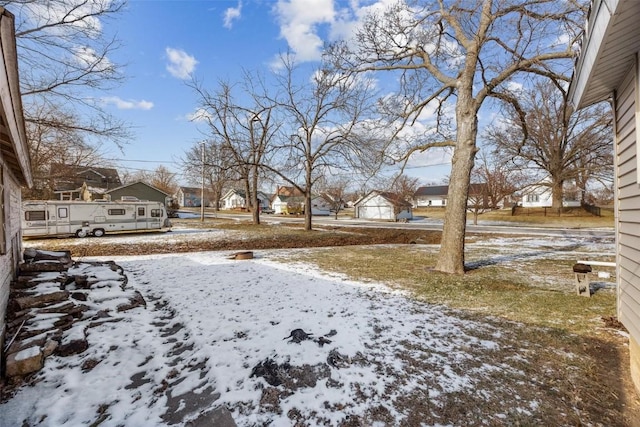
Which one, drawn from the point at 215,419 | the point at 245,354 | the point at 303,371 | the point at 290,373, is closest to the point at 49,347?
the point at 245,354

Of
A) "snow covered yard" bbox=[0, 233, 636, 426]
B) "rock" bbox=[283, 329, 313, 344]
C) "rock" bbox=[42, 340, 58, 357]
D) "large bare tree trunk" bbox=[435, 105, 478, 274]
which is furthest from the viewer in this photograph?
"large bare tree trunk" bbox=[435, 105, 478, 274]

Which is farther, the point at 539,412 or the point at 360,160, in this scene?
the point at 360,160

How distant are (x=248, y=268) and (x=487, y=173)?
1075 inches

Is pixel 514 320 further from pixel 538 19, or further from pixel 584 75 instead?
pixel 538 19

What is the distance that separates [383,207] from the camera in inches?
1545

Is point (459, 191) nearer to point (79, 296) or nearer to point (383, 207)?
point (79, 296)

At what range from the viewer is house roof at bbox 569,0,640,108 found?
77.6 inches

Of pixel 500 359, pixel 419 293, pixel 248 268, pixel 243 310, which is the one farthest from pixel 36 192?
pixel 500 359

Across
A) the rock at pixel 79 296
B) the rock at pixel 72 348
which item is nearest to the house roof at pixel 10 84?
the rock at pixel 72 348

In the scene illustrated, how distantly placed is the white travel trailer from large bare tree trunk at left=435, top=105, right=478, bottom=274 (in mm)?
17333

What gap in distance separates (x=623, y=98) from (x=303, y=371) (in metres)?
4.66

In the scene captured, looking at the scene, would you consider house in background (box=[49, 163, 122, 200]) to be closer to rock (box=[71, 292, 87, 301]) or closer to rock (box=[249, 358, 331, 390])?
rock (box=[71, 292, 87, 301])

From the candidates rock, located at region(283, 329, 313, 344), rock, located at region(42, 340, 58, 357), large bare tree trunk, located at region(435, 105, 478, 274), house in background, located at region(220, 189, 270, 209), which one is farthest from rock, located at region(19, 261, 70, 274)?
house in background, located at region(220, 189, 270, 209)

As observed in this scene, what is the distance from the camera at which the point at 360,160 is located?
17.1m
